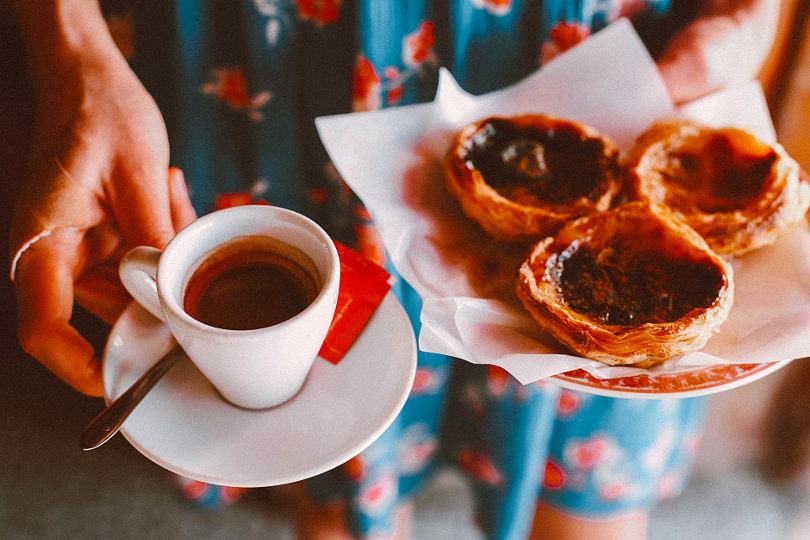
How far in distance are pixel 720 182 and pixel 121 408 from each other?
88 centimetres

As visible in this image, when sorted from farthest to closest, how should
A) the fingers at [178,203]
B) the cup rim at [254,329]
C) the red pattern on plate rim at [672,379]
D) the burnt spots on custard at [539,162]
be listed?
the burnt spots on custard at [539,162] → the fingers at [178,203] → the red pattern on plate rim at [672,379] → the cup rim at [254,329]

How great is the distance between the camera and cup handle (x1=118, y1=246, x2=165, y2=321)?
2.04ft

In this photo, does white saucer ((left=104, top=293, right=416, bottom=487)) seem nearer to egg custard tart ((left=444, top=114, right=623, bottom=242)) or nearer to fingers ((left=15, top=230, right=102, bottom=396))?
fingers ((left=15, top=230, right=102, bottom=396))

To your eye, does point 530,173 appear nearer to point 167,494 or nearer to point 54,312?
point 54,312

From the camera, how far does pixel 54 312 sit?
2.55ft

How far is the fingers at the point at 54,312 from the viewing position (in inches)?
29.1

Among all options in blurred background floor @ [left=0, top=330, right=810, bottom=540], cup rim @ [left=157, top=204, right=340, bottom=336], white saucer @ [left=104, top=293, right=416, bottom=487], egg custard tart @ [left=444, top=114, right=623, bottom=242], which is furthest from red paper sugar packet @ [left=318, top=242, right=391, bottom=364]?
blurred background floor @ [left=0, top=330, right=810, bottom=540]

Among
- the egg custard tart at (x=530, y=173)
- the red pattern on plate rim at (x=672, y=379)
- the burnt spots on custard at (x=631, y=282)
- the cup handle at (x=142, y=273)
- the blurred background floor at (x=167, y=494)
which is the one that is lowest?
the blurred background floor at (x=167, y=494)

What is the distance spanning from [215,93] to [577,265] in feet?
2.04

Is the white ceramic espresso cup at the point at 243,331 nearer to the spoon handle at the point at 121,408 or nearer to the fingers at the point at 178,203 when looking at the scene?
the spoon handle at the point at 121,408

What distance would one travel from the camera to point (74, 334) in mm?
764

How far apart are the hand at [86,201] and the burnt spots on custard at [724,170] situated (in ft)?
2.43

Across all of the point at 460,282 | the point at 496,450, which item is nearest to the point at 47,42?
the point at 460,282

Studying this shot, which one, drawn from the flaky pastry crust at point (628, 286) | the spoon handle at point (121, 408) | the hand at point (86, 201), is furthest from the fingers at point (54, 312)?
the flaky pastry crust at point (628, 286)
